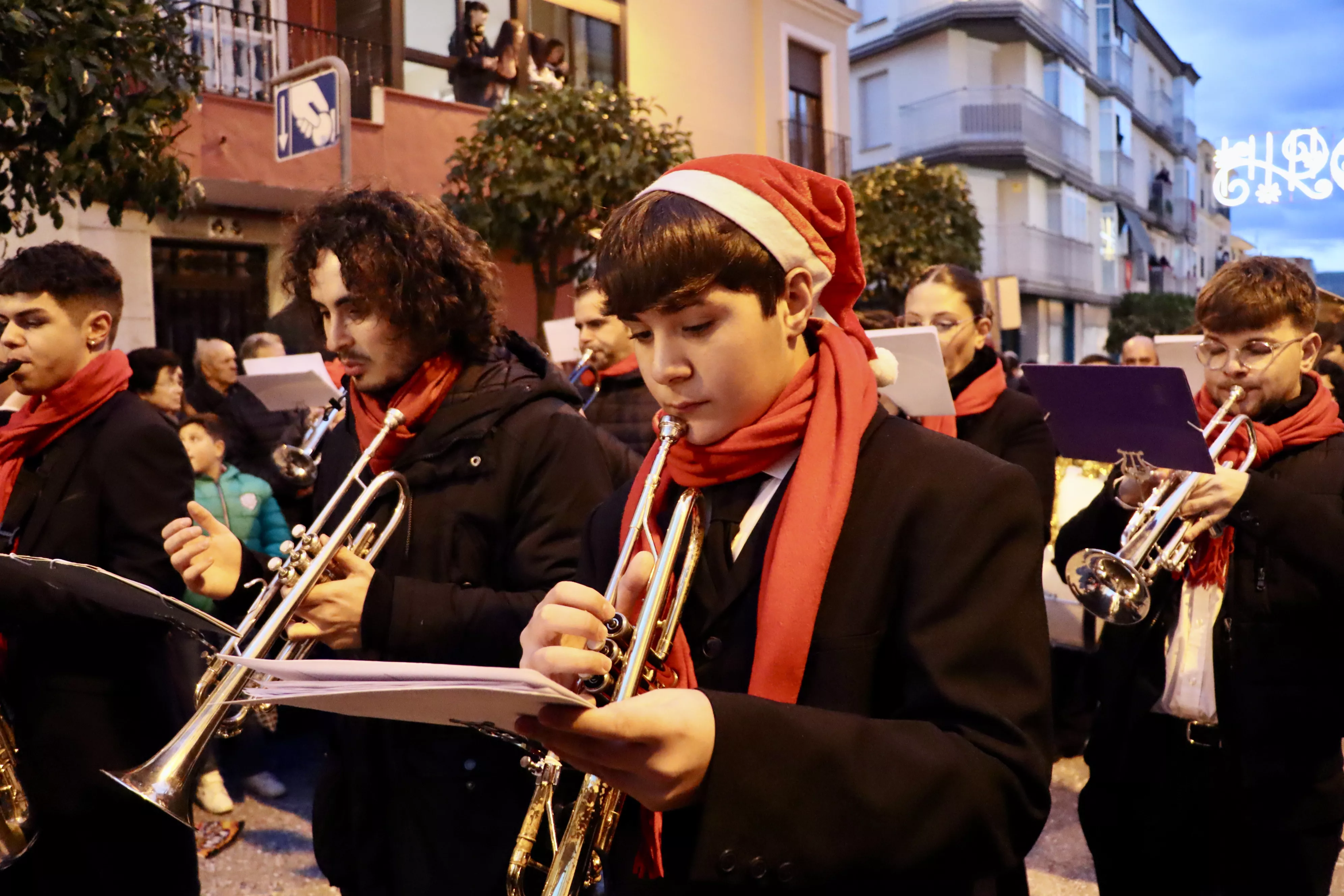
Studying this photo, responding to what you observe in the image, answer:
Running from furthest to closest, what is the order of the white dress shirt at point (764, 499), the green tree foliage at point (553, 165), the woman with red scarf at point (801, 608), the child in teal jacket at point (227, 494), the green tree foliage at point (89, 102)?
the green tree foliage at point (553, 165) → the child in teal jacket at point (227, 494) → the green tree foliage at point (89, 102) → the white dress shirt at point (764, 499) → the woman with red scarf at point (801, 608)

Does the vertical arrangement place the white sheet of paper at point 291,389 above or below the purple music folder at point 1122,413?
above

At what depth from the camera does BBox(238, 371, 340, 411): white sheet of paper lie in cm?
511

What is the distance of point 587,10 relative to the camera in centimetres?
1503

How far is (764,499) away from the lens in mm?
1604

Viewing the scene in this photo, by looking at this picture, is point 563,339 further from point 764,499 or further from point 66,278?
point 764,499

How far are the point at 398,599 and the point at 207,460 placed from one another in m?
3.73

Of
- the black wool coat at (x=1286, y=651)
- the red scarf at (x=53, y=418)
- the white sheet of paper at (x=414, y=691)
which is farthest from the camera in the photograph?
the red scarf at (x=53, y=418)

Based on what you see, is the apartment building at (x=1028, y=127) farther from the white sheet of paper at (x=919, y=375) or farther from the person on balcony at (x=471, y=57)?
the white sheet of paper at (x=919, y=375)

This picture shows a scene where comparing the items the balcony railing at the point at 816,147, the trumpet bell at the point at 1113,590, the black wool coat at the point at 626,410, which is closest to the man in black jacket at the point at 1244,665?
the trumpet bell at the point at 1113,590

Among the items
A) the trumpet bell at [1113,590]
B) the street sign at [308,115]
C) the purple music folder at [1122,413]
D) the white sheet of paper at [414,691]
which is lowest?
the trumpet bell at [1113,590]

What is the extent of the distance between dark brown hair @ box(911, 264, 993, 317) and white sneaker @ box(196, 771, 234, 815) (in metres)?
3.84

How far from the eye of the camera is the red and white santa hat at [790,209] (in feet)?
5.05

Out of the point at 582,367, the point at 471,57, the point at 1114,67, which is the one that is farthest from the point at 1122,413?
the point at 1114,67

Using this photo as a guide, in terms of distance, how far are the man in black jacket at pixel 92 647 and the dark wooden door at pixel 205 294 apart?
327 inches
